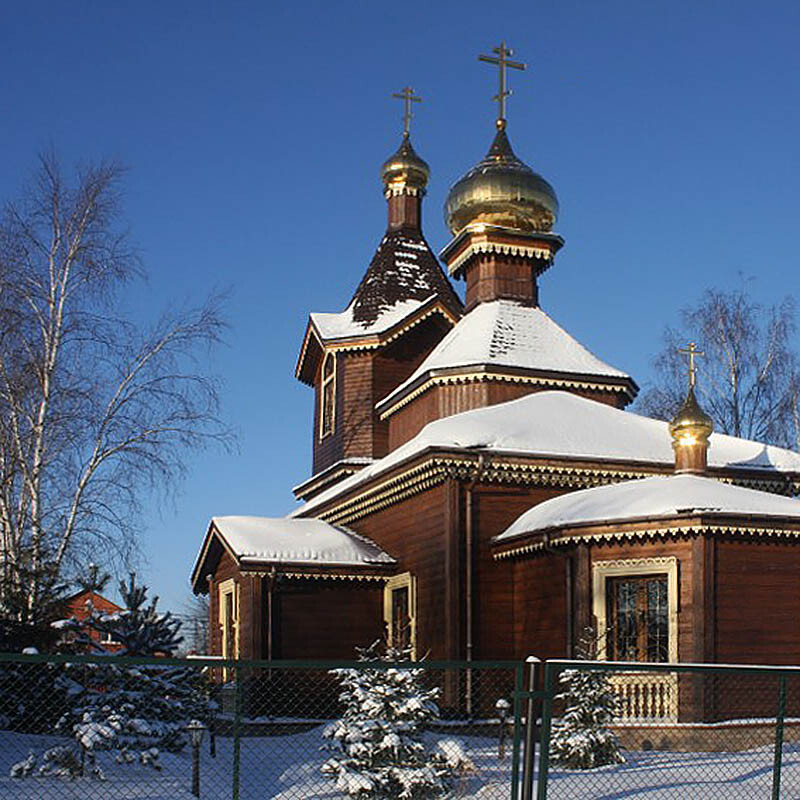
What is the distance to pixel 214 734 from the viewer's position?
12891 mm

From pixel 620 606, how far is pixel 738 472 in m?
4.31

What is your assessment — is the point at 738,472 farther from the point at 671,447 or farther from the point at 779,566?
the point at 779,566

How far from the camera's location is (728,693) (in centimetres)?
1362

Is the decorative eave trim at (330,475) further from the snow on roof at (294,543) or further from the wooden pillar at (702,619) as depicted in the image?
the wooden pillar at (702,619)

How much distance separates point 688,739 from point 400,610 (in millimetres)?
5840

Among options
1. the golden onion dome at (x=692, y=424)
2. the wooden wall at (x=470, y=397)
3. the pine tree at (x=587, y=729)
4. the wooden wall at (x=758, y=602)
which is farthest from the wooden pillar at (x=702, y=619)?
the wooden wall at (x=470, y=397)

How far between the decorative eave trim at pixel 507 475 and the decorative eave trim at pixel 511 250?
18.7 ft

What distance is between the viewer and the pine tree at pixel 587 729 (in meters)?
11.0

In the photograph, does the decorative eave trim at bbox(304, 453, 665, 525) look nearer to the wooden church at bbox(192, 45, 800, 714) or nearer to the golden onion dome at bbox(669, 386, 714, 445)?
the wooden church at bbox(192, 45, 800, 714)

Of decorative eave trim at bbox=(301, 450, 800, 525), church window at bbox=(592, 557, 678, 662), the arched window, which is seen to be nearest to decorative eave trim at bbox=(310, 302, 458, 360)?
the arched window

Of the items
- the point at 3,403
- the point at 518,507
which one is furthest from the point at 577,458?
the point at 3,403

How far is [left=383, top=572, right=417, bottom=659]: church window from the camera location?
17141 mm

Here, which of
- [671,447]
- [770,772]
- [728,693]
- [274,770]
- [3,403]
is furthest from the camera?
[671,447]

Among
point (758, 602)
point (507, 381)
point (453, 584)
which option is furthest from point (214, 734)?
point (507, 381)
